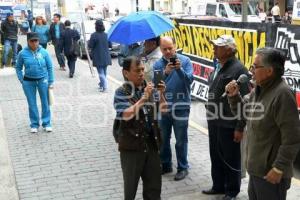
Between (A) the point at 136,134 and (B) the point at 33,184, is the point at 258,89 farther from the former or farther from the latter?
(B) the point at 33,184

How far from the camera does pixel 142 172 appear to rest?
4.16 meters

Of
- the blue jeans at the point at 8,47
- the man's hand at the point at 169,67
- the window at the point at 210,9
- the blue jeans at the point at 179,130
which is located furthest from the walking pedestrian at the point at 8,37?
the window at the point at 210,9

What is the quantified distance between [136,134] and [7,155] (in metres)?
3.32

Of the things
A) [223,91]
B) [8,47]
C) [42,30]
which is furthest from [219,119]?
[8,47]

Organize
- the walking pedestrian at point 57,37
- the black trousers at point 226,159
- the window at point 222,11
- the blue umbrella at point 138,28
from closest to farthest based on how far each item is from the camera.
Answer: the black trousers at point 226,159
the blue umbrella at point 138,28
the walking pedestrian at point 57,37
the window at point 222,11

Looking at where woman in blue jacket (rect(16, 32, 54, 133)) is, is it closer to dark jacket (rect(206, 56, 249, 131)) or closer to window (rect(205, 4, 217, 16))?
dark jacket (rect(206, 56, 249, 131))

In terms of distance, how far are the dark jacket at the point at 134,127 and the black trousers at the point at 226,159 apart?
0.90 meters

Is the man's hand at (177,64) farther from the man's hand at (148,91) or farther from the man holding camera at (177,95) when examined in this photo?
the man's hand at (148,91)

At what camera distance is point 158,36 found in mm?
5492

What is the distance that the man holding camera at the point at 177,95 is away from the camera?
16.3 feet

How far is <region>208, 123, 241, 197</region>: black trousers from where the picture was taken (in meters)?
4.57

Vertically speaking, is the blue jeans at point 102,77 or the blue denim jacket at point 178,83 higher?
the blue denim jacket at point 178,83

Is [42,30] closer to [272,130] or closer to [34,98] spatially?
[34,98]

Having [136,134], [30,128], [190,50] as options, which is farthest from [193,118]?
[136,134]
